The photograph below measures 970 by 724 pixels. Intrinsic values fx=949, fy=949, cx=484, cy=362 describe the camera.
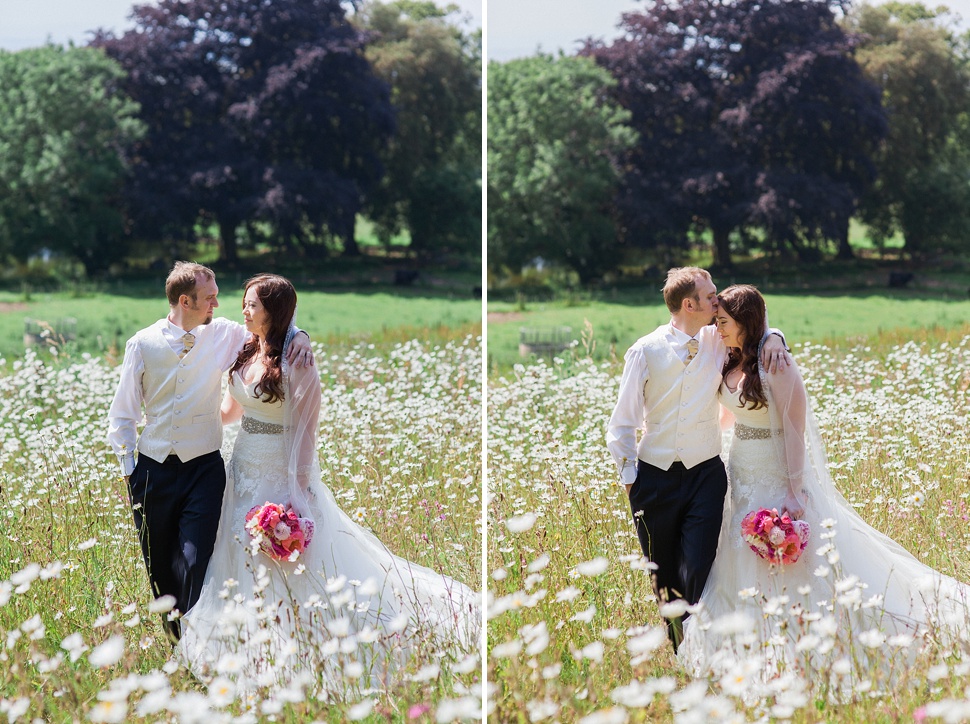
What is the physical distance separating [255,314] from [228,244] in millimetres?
6437

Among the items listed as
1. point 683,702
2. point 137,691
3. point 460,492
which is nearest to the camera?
point 683,702

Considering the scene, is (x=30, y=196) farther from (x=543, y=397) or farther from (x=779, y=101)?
(x=779, y=101)

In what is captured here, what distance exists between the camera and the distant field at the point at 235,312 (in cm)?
924

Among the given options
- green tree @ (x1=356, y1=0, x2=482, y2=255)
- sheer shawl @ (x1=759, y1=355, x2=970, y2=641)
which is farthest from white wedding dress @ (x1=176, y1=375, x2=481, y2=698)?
green tree @ (x1=356, y1=0, x2=482, y2=255)

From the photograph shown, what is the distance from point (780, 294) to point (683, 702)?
24.2 ft

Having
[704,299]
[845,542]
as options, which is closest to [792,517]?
[845,542]

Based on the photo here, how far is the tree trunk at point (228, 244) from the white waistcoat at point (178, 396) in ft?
19.9

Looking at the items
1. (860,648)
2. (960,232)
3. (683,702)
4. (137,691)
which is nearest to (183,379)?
(137,691)

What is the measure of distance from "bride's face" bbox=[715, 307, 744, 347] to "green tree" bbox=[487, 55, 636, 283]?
5.87 metres

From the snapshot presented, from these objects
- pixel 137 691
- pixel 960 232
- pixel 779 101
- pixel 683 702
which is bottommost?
pixel 137 691

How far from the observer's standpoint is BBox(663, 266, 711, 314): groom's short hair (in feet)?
11.6

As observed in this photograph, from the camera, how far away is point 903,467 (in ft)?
16.9

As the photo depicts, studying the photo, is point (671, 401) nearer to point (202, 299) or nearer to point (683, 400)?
point (683, 400)

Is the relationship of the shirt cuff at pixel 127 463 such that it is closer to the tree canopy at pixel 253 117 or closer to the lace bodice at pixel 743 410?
the lace bodice at pixel 743 410
